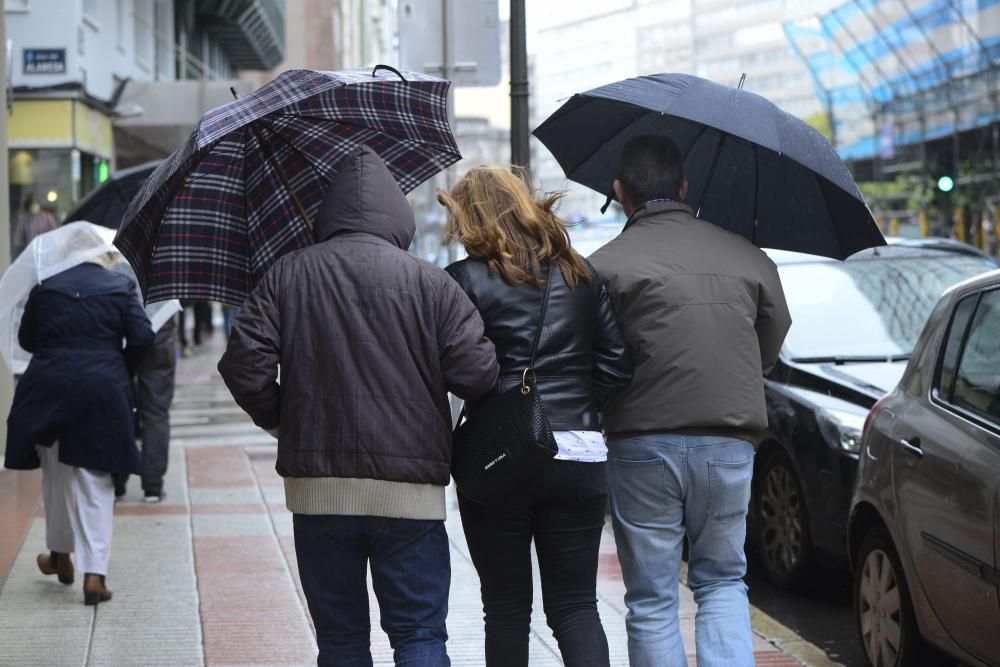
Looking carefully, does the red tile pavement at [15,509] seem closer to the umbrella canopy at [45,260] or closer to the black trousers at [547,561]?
the umbrella canopy at [45,260]

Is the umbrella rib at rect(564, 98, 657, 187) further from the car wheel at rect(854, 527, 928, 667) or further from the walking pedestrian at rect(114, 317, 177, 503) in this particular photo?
the walking pedestrian at rect(114, 317, 177, 503)

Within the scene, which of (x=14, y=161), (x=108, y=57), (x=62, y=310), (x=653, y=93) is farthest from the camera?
(x=108, y=57)

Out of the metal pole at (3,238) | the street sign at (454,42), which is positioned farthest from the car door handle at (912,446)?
the metal pole at (3,238)

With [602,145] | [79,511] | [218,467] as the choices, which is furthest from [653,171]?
[218,467]

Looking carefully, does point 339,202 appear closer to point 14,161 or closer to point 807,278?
point 807,278

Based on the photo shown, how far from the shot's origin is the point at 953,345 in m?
5.26

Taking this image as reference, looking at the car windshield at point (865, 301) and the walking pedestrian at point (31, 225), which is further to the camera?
the walking pedestrian at point (31, 225)

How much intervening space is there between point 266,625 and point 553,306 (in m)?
2.84

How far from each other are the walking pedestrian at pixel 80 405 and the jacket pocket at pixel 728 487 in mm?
3395

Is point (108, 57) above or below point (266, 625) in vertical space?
above

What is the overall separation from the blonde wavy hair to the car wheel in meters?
1.95

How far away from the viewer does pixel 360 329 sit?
379 cm

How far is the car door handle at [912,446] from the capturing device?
16.5 ft

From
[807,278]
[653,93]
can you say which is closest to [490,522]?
[653,93]
